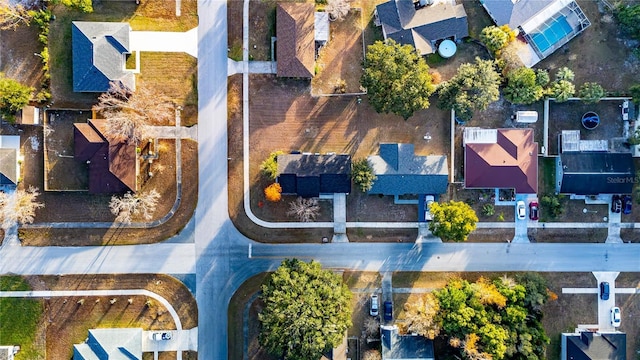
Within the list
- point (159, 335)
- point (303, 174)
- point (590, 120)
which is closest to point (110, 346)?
point (159, 335)

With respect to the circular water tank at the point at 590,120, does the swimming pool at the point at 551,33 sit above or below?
above

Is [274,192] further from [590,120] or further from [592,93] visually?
[590,120]

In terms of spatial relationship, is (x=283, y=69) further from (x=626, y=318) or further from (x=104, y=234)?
(x=626, y=318)

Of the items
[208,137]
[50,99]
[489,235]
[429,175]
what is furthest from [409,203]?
[50,99]

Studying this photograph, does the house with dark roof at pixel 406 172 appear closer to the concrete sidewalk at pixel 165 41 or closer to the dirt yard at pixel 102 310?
the concrete sidewalk at pixel 165 41

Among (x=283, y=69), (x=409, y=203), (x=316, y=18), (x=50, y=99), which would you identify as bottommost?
(x=409, y=203)

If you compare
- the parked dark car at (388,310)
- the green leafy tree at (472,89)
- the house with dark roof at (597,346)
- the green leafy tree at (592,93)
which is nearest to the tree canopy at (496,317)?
the house with dark roof at (597,346)
